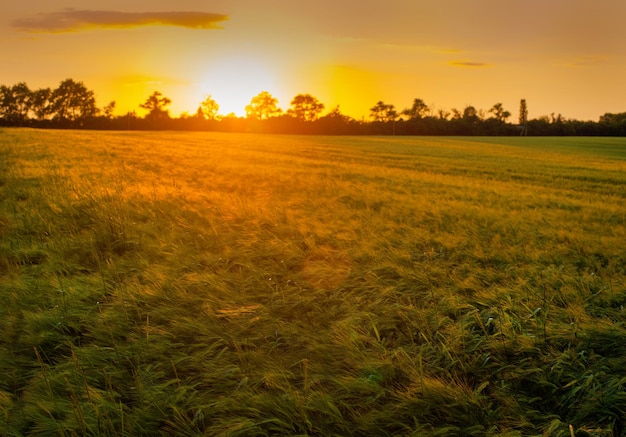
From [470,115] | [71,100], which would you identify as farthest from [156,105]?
[470,115]

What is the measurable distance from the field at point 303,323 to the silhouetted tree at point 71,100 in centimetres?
9774

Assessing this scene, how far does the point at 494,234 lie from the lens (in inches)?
258

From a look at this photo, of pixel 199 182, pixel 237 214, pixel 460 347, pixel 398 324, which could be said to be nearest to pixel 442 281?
pixel 398 324

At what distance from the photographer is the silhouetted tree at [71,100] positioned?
92.3 m

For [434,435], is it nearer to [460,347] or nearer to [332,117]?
[460,347]

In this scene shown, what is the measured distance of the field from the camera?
101 inches

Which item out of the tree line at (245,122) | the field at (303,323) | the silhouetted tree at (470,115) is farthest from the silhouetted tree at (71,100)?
the field at (303,323)

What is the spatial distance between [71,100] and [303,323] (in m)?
105

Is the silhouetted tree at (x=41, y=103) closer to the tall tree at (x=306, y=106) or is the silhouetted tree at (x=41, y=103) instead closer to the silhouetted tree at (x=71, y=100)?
the silhouetted tree at (x=71, y=100)

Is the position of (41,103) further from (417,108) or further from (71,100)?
(417,108)

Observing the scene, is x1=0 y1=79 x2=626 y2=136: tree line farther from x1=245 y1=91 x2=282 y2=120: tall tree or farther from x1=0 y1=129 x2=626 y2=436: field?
x1=0 y1=129 x2=626 y2=436: field

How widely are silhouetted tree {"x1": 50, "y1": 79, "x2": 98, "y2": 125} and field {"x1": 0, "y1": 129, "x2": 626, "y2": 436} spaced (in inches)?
Result: 3848

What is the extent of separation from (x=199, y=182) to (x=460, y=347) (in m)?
9.46

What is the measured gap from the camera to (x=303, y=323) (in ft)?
12.0
